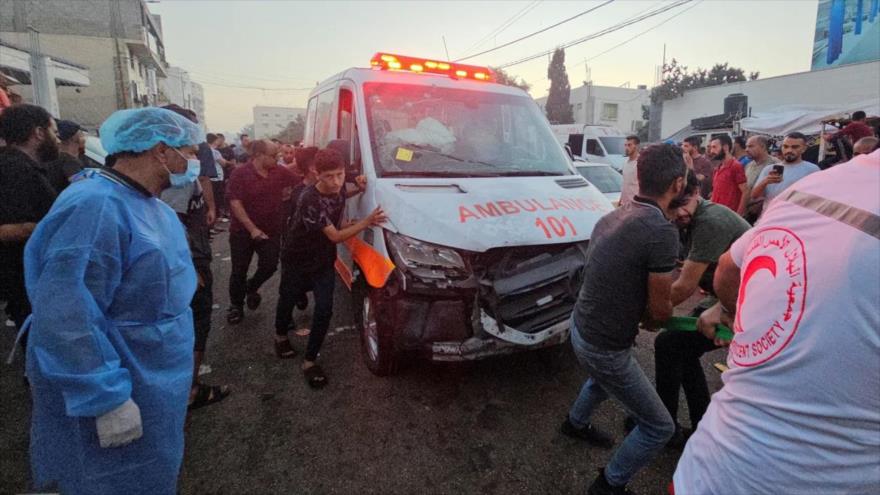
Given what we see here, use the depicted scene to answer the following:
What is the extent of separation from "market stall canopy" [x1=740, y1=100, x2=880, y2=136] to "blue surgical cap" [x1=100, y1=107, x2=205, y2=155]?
15.9 m

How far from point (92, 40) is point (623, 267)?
3693 cm

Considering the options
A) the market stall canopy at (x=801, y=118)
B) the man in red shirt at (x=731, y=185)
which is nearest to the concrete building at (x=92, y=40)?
the man in red shirt at (x=731, y=185)

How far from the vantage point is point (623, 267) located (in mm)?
2084

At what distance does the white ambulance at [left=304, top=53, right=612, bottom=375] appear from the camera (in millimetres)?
2934

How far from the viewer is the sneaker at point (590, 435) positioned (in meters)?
2.80

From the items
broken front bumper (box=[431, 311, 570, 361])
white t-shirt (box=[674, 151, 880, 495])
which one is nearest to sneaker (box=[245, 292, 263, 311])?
broken front bumper (box=[431, 311, 570, 361])

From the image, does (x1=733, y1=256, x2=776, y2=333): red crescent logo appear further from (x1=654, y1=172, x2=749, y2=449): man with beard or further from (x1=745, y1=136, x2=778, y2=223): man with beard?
(x1=745, y1=136, x2=778, y2=223): man with beard

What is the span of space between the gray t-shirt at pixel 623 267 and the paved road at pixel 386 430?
0.99m

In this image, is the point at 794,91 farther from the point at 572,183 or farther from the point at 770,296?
the point at 770,296

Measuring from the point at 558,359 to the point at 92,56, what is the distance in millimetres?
35738

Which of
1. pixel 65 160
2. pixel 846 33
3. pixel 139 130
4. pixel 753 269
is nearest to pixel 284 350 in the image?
pixel 65 160

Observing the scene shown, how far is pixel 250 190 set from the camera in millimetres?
4625

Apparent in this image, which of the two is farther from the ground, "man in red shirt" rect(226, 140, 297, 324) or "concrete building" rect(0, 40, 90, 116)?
"concrete building" rect(0, 40, 90, 116)

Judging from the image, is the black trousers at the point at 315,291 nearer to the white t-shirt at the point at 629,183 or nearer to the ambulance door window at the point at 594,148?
the white t-shirt at the point at 629,183
